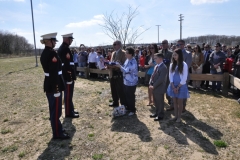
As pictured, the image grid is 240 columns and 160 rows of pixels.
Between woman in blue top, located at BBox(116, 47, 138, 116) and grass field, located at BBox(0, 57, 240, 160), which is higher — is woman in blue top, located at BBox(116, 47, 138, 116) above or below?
above

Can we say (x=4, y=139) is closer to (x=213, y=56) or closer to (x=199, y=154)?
(x=199, y=154)

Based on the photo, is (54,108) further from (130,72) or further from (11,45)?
(11,45)

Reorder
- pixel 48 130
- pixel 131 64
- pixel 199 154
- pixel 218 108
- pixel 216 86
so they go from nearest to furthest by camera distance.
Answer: pixel 199 154 → pixel 48 130 → pixel 131 64 → pixel 218 108 → pixel 216 86

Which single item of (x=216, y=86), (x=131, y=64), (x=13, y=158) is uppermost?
(x=131, y=64)

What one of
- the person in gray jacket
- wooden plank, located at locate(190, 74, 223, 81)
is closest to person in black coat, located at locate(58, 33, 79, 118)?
wooden plank, located at locate(190, 74, 223, 81)

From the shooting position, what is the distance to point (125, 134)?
4.61 metres

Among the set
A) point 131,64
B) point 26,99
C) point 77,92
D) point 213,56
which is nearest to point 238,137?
point 131,64

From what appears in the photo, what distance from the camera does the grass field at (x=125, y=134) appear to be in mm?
3818

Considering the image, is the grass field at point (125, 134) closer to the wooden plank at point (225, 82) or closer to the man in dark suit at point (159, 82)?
the man in dark suit at point (159, 82)

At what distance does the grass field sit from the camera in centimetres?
382

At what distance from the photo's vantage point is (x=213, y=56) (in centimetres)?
829

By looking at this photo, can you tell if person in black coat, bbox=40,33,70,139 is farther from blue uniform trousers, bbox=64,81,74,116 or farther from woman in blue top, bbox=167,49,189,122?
woman in blue top, bbox=167,49,189,122

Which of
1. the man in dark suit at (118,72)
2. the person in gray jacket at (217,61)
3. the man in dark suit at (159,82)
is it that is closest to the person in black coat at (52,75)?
the man in dark suit at (118,72)

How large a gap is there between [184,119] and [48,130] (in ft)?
11.1
